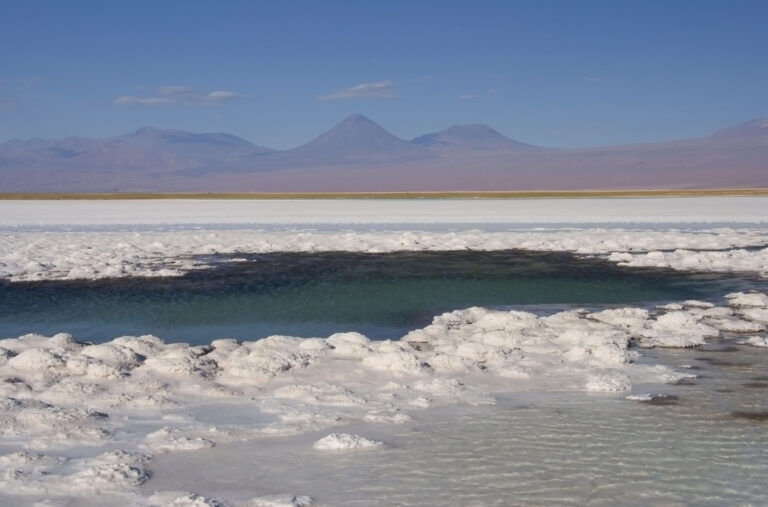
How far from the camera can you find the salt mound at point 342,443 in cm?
570

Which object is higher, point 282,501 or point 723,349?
point 723,349

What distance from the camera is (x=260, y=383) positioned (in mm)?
7453

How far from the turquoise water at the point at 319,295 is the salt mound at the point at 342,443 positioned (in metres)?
3.90

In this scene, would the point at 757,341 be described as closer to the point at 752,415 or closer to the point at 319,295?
the point at 752,415

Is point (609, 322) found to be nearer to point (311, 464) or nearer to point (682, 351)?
point (682, 351)

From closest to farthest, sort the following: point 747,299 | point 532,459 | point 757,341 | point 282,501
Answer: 1. point 282,501
2. point 532,459
3. point 757,341
4. point 747,299

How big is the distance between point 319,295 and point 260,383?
540 centimetres

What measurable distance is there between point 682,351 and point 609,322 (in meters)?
1.55

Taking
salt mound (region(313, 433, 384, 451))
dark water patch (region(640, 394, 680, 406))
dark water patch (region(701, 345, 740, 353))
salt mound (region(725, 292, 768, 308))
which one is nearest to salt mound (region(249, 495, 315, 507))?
salt mound (region(313, 433, 384, 451))

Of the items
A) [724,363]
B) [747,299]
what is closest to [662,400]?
[724,363]

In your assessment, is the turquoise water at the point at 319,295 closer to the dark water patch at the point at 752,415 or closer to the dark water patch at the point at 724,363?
the dark water patch at the point at 724,363

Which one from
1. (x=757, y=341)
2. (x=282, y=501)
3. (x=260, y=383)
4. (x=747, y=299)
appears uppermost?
(x=747, y=299)

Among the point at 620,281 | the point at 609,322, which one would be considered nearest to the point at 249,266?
the point at 620,281

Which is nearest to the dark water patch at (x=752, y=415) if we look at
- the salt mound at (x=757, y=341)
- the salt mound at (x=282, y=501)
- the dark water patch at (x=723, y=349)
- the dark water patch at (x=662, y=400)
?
the dark water patch at (x=662, y=400)
